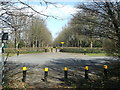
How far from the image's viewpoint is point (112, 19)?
253 inches

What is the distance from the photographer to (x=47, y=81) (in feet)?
20.6

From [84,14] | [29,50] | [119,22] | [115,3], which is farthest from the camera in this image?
[29,50]

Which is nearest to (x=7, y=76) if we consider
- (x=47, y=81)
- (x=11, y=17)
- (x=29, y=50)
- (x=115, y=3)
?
(x=47, y=81)

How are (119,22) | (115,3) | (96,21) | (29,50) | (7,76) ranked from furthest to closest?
1. (29,50)
2. (96,21)
3. (115,3)
4. (119,22)
5. (7,76)

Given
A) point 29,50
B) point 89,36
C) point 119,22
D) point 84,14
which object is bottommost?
point 29,50

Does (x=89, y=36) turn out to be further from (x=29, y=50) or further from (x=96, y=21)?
(x=29, y=50)

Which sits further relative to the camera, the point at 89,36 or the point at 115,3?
the point at 89,36

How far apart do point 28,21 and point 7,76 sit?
2.34 m

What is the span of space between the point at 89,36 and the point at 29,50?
2234 centimetres

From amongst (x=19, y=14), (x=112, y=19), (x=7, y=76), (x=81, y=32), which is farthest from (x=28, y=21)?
(x=112, y=19)

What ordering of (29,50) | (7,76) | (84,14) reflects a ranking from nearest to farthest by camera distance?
(7,76) → (84,14) → (29,50)

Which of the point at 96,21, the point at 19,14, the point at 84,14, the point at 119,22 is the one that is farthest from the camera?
the point at 84,14

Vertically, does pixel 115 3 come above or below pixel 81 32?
above

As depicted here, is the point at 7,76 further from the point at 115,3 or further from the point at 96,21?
the point at 115,3
